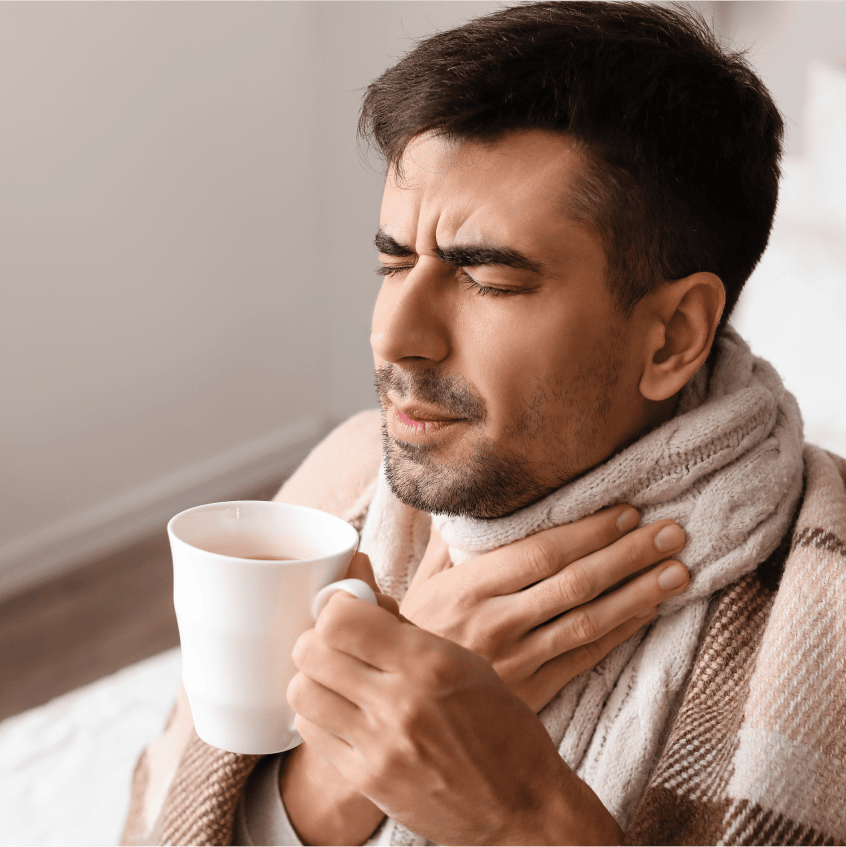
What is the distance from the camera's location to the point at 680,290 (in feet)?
3.05

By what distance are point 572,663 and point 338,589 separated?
383 millimetres

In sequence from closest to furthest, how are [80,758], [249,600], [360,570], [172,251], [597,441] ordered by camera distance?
1. [249,600]
2. [360,570]
3. [597,441]
4. [80,758]
5. [172,251]

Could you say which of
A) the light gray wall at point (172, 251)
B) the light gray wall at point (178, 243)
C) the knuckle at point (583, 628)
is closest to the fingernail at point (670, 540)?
the knuckle at point (583, 628)

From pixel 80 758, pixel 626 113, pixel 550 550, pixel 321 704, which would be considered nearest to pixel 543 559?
pixel 550 550

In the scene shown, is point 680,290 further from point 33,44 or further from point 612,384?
point 33,44

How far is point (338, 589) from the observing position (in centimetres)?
61

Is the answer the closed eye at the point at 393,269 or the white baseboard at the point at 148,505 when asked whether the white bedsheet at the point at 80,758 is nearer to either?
the closed eye at the point at 393,269

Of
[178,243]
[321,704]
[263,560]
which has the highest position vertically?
[263,560]

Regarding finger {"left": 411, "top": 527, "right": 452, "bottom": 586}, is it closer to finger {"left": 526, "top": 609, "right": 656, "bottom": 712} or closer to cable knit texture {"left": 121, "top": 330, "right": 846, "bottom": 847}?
cable knit texture {"left": 121, "top": 330, "right": 846, "bottom": 847}

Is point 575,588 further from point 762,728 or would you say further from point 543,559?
point 762,728

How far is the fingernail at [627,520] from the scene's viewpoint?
91 centimetres

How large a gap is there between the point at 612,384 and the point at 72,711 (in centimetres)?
93

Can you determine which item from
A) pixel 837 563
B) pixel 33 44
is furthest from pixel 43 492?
pixel 837 563

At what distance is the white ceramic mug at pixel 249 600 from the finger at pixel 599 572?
11.1 inches
